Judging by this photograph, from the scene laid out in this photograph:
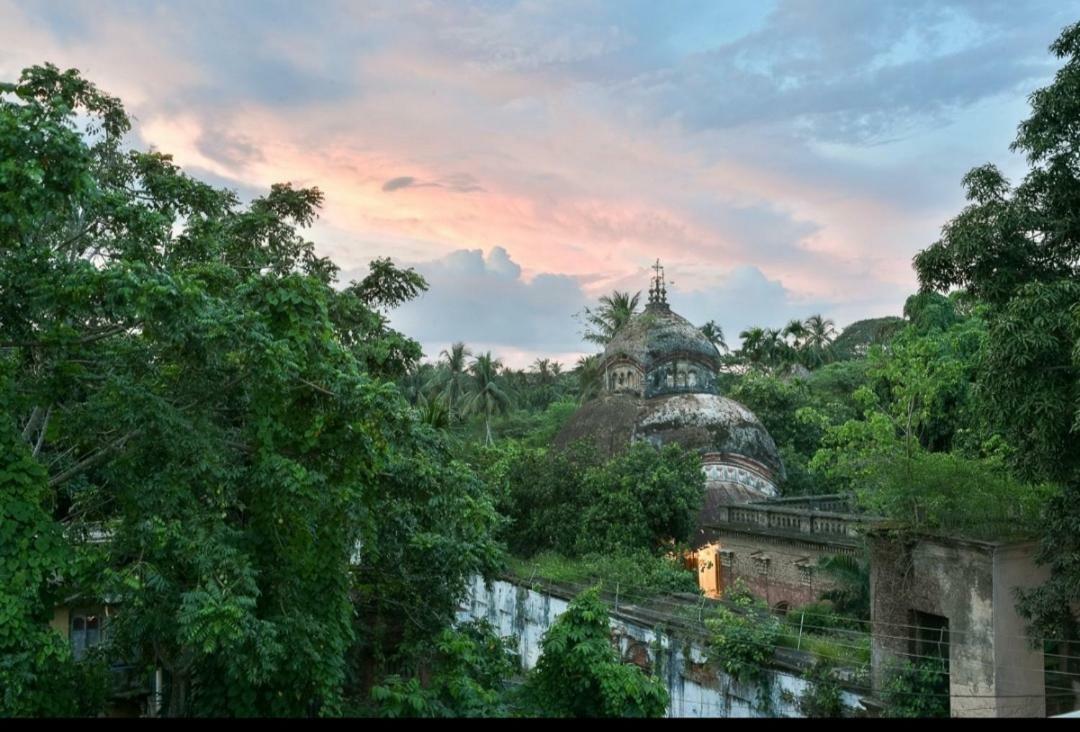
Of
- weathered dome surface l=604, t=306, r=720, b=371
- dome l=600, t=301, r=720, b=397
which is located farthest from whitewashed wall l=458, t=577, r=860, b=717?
weathered dome surface l=604, t=306, r=720, b=371

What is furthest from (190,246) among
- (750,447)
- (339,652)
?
(750,447)

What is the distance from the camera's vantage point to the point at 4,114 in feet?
22.4

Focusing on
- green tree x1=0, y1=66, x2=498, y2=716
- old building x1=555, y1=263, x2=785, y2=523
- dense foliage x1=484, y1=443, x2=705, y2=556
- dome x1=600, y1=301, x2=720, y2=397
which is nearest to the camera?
green tree x1=0, y1=66, x2=498, y2=716

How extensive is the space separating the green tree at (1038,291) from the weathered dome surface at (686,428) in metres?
14.6

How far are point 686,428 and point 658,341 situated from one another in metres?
4.42

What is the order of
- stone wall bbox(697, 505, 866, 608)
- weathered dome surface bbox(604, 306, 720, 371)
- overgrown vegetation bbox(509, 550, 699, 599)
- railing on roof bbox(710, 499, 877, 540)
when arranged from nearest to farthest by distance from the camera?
overgrown vegetation bbox(509, 550, 699, 599)
railing on roof bbox(710, 499, 877, 540)
stone wall bbox(697, 505, 866, 608)
weathered dome surface bbox(604, 306, 720, 371)

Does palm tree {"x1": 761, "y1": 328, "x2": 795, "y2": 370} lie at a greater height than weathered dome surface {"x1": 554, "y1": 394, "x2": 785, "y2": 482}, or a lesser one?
greater

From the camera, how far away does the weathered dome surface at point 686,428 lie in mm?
25562

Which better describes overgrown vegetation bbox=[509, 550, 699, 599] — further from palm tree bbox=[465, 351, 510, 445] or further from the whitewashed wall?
palm tree bbox=[465, 351, 510, 445]

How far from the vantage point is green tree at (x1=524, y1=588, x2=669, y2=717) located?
920 cm

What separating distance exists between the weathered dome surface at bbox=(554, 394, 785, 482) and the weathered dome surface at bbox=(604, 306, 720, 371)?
1.63 m

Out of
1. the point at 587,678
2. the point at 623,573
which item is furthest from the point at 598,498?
the point at 587,678

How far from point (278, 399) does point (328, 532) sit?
4.48 feet

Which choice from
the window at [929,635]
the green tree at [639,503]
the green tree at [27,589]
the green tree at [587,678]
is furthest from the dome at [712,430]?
the green tree at [27,589]
